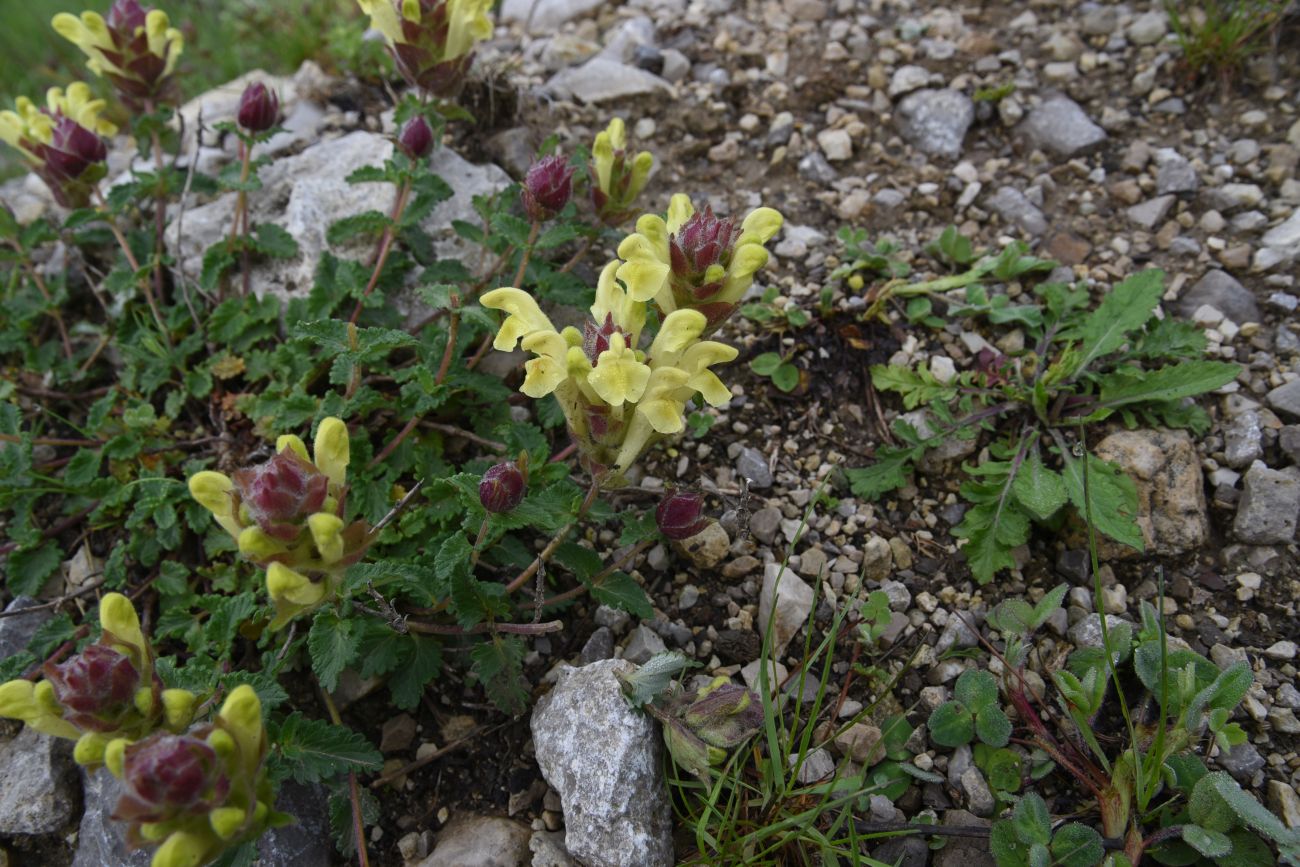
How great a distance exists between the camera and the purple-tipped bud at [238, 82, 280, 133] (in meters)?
3.24

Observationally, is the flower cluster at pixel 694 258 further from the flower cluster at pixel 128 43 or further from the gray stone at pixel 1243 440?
the flower cluster at pixel 128 43

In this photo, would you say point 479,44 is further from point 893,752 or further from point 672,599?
point 893,752

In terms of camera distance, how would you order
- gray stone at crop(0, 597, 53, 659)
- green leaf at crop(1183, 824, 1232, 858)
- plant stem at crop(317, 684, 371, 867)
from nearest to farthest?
green leaf at crop(1183, 824, 1232, 858)
plant stem at crop(317, 684, 371, 867)
gray stone at crop(0, 597, 53, 659)

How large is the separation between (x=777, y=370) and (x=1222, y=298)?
5.16 ft

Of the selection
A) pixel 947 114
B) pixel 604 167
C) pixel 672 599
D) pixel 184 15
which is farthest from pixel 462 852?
pixel 184 15

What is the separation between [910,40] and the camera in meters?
4.16

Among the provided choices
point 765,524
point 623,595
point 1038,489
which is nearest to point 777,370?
point 765,524

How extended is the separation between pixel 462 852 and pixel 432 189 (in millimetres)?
2202

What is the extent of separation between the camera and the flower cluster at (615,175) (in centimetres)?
290

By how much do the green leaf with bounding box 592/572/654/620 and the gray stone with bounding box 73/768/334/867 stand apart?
38.6 inches

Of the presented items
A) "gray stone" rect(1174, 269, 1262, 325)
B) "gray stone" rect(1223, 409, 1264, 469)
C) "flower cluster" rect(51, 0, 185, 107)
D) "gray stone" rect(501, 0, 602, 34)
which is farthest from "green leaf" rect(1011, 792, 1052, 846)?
"gray stone" rect(501, 0, 602, 34)

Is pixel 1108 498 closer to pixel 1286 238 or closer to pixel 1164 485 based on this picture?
pixel 1164 485

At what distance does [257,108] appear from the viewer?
325 cm

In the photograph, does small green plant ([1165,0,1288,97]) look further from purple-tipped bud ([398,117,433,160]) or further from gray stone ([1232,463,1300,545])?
purple-tipped bud ([398,117,433,160])
